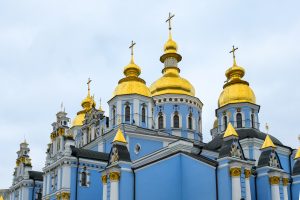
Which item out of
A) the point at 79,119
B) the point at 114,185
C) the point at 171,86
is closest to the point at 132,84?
the point at 171,86

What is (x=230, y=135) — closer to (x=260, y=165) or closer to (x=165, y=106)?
(x=260, y=165)

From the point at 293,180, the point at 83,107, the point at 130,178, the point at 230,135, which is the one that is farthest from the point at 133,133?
the point at 83,107

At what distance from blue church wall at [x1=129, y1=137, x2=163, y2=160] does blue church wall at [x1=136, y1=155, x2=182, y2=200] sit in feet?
14.6

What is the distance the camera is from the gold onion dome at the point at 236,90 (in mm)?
35166

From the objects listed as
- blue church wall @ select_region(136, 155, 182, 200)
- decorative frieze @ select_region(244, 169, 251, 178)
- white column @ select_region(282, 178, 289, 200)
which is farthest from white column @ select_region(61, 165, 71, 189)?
white column @ select_region(282, 178, 289, 200)

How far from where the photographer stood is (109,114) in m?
33.4

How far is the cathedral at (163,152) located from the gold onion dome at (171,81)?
8cm

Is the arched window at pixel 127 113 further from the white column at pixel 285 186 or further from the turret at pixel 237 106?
→ the white column at pixel 285 186

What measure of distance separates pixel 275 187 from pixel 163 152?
5.88 m

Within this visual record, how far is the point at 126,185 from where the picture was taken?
83.3ft

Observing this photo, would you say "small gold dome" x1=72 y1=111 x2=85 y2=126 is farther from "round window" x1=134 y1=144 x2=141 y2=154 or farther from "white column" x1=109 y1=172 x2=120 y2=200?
"white column" x1=109 y1=172 x2=120 y2=200

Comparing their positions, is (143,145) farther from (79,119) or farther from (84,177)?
(79,119)

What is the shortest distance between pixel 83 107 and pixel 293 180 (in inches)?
792

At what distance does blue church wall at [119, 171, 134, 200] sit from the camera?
82.4 feet
